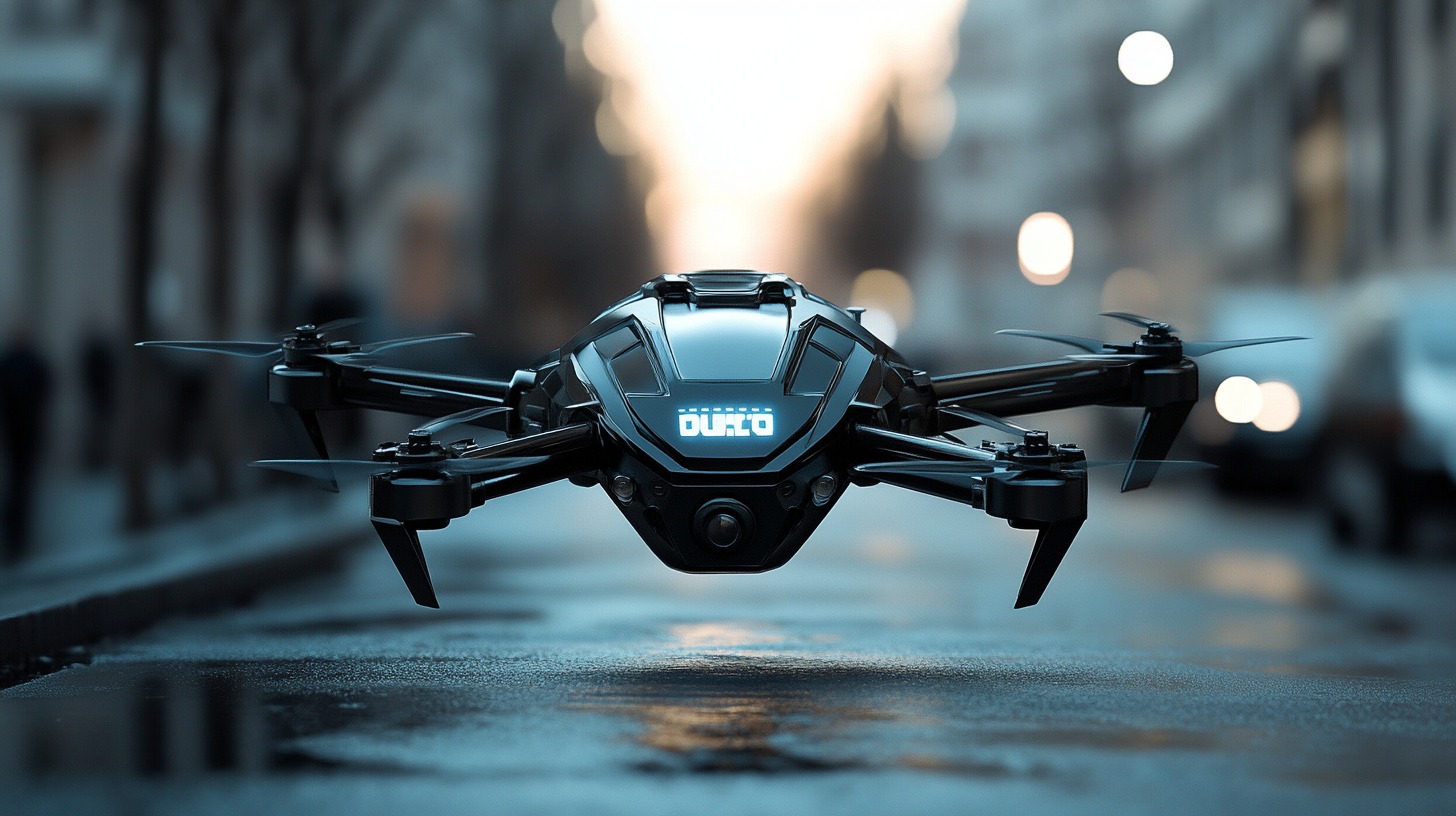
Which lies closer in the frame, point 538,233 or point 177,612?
point 177,612

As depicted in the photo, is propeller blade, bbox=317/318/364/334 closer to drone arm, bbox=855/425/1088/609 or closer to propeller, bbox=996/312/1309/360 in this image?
drone arm, bbox=855/425/1088/609

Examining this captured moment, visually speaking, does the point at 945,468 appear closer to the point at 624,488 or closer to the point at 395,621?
the point at 624,488

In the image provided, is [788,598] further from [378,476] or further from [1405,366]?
[1405,366]

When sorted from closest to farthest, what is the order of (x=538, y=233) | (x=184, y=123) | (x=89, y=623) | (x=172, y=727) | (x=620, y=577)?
(x=172, y=727) → (x=89, y=623) → (x=620, y=577) → (x=184, y=123) → (x=538, y=233)

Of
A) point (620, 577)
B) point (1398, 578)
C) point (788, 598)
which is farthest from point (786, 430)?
point (1398, 578)

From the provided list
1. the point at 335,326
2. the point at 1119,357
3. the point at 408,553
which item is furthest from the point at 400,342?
the point at 1119,357

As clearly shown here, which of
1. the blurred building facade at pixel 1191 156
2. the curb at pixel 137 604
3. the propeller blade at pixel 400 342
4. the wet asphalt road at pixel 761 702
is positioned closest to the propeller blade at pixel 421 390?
the propeller blade at pixel 400 342

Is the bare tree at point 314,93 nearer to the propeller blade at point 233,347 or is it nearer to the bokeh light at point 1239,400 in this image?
the bokeh light at point 1239,400
